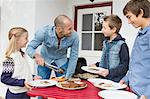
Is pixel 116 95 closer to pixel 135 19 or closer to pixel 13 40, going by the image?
pixel 135 19

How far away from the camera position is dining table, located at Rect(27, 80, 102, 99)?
1.52 m

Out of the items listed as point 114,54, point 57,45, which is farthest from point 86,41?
point 114,54

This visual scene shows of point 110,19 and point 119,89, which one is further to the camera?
point 110,19

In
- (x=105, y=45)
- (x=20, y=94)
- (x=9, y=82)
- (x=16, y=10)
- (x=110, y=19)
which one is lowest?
(x=20, y=94)

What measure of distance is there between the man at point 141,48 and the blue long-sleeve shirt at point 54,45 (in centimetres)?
93

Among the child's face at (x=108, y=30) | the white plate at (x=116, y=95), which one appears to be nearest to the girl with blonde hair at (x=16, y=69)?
the white plate at (x=116, y=95)

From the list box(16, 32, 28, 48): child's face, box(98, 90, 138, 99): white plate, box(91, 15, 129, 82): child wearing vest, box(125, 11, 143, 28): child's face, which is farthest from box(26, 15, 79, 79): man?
box(98, 90, 138, 99): white plate

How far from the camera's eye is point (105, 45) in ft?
7.38

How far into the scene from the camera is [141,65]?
5.10 feet

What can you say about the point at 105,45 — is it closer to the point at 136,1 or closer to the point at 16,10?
the point at 136,1

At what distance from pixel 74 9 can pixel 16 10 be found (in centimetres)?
100

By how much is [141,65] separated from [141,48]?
4.3 inches

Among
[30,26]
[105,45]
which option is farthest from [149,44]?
[30,26]

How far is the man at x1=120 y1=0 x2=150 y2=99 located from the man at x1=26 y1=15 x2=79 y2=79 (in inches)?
29.0
